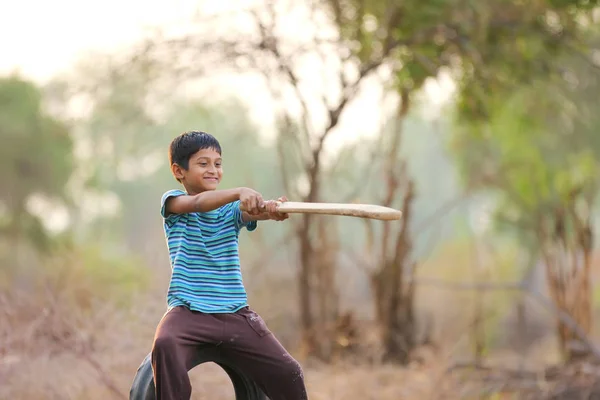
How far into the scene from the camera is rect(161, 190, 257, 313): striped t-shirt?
3.76 metres

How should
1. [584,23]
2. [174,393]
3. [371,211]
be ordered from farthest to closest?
[584,23], [174,393], [371,211]

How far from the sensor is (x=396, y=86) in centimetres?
1032

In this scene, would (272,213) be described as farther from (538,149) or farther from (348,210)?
(538,149)

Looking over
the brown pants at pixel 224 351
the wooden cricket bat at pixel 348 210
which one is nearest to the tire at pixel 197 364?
the brown pants at pixel 224 351

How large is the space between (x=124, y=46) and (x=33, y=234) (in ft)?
40.3

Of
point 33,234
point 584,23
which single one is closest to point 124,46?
point 584,23

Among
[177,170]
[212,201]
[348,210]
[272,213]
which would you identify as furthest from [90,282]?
[348,210]

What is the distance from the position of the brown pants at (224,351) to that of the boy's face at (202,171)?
0.48m

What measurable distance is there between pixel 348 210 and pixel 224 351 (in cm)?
83

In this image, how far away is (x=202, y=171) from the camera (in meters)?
3.87

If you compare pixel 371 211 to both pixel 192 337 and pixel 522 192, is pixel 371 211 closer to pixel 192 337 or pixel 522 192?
pixel 192 337

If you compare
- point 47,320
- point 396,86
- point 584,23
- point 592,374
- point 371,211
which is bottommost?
point 592,374

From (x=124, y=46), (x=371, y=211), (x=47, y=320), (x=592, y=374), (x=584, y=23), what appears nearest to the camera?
(x=371, y=211)

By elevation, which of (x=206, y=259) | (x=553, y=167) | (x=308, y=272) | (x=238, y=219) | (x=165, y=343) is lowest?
(x=308, y=272)
